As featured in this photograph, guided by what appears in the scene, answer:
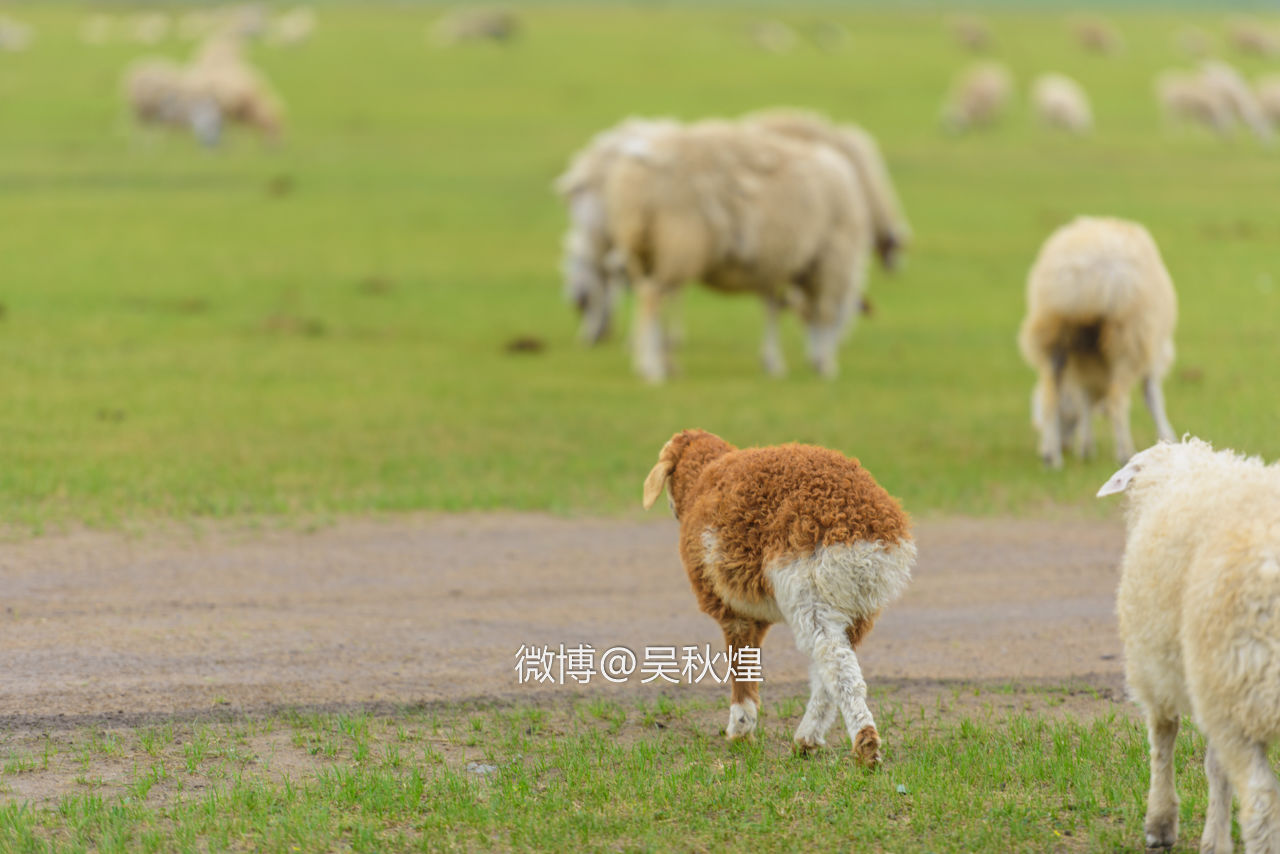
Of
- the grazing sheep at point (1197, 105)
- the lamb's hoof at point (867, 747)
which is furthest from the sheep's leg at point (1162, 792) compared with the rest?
the grazing sheep at point (1197, 105)

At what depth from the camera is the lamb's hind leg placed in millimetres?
5176

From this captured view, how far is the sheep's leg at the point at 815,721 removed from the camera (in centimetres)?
549

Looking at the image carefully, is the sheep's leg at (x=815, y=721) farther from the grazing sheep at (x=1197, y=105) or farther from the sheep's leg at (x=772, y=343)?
the grazing sheep at (x=1197, y=105)

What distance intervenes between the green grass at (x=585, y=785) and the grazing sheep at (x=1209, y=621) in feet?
1.53

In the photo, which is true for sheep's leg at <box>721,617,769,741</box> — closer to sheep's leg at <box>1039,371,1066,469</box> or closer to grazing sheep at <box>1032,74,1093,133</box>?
sheep's leg at <box>1039,371,1066,469</box>

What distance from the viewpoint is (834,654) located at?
5.19 meters

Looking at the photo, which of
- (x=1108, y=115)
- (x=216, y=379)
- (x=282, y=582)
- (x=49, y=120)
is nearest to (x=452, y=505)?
(x=282, y=582)

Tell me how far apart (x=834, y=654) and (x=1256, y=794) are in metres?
1.57

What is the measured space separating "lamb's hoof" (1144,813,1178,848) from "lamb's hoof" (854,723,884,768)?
0.96 metres

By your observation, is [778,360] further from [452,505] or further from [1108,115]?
[1108,115]

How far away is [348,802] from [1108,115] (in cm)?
4131

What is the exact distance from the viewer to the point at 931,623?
7.71m

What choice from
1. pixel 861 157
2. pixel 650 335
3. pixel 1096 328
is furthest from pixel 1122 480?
pixel 861 157


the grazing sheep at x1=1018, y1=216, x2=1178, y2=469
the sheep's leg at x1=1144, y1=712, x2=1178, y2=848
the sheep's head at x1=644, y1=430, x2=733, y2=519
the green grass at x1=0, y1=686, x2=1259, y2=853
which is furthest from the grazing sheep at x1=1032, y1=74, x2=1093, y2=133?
the sheep's leg at x1=1144, y1=712, x2=1178, y2=848
